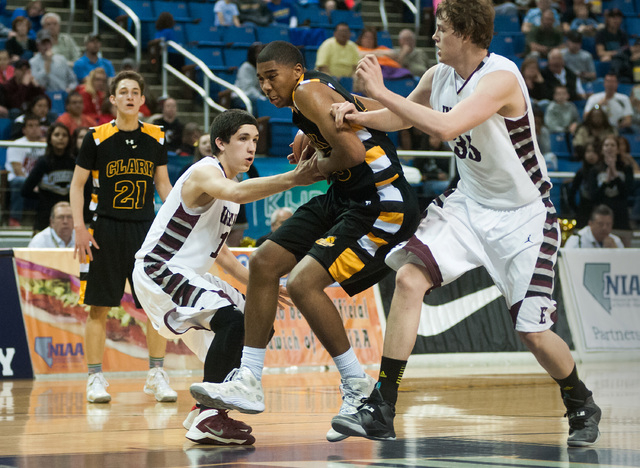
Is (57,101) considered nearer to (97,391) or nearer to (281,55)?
(97,391)

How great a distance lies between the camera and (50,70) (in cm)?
1337

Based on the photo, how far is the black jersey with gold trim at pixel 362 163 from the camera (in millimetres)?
4871

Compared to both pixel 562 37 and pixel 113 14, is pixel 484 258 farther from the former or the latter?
pixel 562 37

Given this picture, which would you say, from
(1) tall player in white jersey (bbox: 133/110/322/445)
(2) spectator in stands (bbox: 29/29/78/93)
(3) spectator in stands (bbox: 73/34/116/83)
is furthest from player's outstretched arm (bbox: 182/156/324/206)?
(3) spectator in stands (bbox: 73/34/116/83)

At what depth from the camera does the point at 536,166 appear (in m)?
4.80

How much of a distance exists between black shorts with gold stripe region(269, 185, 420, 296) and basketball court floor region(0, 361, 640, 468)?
0.85m

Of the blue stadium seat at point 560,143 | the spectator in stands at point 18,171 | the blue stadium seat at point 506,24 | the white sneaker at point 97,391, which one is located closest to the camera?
the white sneaker at point 97,391

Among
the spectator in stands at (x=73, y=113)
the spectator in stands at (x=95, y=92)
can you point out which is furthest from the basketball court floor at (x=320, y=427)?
the spectator in stands at (x=95, y=92)

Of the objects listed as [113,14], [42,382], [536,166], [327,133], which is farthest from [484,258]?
[113,14]

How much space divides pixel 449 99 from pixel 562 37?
1338cm

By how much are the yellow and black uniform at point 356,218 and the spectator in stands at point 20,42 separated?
9625mm

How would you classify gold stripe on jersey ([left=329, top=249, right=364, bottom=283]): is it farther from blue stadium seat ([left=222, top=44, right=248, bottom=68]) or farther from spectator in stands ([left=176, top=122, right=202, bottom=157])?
blue stadium seat ([left=222, top=44, right=248, bottom=68])

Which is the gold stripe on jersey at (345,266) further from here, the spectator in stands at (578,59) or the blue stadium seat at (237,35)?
the spectator in stands at (578,59)

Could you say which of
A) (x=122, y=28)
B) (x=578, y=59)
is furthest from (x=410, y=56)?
(x=122, y=28)
